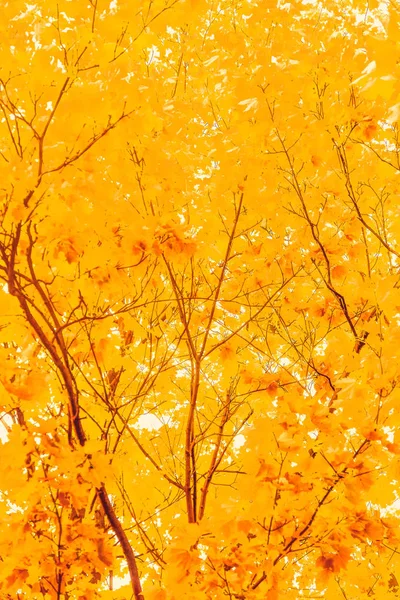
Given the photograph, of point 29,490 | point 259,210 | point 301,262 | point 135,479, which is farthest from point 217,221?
point 135,479

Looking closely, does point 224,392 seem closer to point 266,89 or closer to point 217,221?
point 217,221

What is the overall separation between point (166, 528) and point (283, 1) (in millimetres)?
3727

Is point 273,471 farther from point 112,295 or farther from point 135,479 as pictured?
point 135,479

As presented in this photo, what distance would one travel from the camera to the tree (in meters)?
2.15

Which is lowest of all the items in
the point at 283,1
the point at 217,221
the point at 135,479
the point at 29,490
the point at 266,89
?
the point at 29,490

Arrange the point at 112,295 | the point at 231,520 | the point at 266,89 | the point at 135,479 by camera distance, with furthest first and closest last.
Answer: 1. the point at 135,479
2. the point at 266,89
3. the point at 112,295
4. the point at 231,520

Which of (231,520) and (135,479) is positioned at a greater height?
(135,479)

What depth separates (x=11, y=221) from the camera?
2.26m

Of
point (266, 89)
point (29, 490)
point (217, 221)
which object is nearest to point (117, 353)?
point (217, 221)

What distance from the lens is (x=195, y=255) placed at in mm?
2746

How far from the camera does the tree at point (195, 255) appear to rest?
2150mm

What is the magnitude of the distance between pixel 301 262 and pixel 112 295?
1228 millimetres

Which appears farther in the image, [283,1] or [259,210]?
[283,1]

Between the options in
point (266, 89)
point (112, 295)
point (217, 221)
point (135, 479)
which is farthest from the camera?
point (135, 479)
